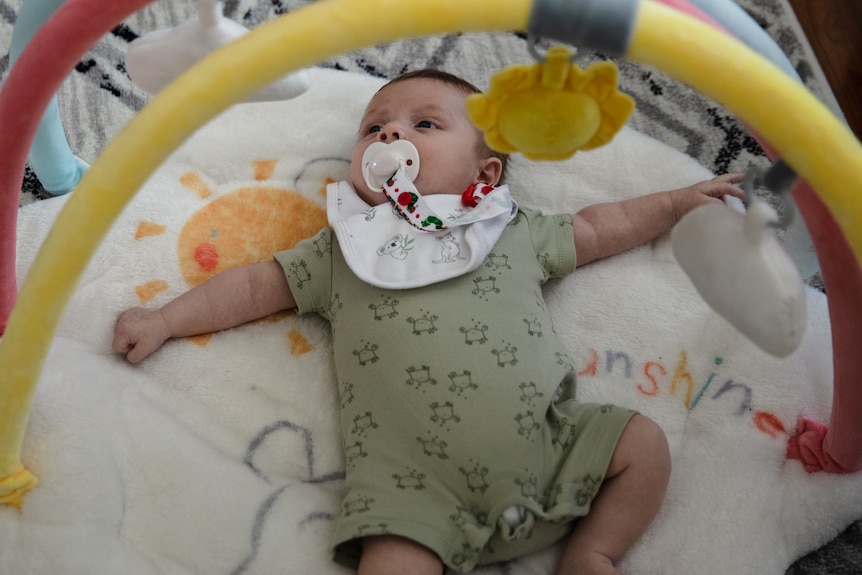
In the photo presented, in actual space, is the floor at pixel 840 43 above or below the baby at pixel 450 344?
above

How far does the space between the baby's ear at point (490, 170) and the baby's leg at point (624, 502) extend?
1.34 feet

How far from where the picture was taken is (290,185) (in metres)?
1.22

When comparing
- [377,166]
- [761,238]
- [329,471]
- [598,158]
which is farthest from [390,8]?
[598,158]

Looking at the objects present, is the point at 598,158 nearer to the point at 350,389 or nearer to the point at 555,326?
the point at 555,326

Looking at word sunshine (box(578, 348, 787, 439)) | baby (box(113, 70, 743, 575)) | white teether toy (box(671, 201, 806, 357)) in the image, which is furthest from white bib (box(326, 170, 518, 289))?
white teether toy (box(671, 201, 806, 357))

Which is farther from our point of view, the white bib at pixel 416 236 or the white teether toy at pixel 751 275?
the white bib at pixel 416 236

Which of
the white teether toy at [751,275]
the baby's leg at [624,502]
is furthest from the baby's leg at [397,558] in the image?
the white teether toy at [751,275]

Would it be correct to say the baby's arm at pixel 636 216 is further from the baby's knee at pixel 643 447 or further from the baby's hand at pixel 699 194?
the baby's knee at pixel 643 447

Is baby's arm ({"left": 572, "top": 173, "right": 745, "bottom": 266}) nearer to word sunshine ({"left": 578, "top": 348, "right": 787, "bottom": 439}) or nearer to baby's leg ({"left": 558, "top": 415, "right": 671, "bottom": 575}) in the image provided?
word sunshine ({"left": 578, "top": 348, "right": 787, "bottom": 439})

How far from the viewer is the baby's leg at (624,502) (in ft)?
2.93

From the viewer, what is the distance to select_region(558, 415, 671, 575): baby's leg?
2.93ft

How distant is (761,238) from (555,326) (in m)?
0.53

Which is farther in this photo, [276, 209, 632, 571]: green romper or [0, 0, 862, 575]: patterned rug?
[0, 0, 862, 575]: patterned rug

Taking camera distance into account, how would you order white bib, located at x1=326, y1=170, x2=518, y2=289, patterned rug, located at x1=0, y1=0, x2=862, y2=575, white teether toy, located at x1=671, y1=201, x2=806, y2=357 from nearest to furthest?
white teether toy, located at x1=671, y1=201, x2=806, y2=357, white bib, located at x1=326, y1=170, x2=518, y2=289, patterned rug, located at x1=0, y1=0, x2=862, y2=575
